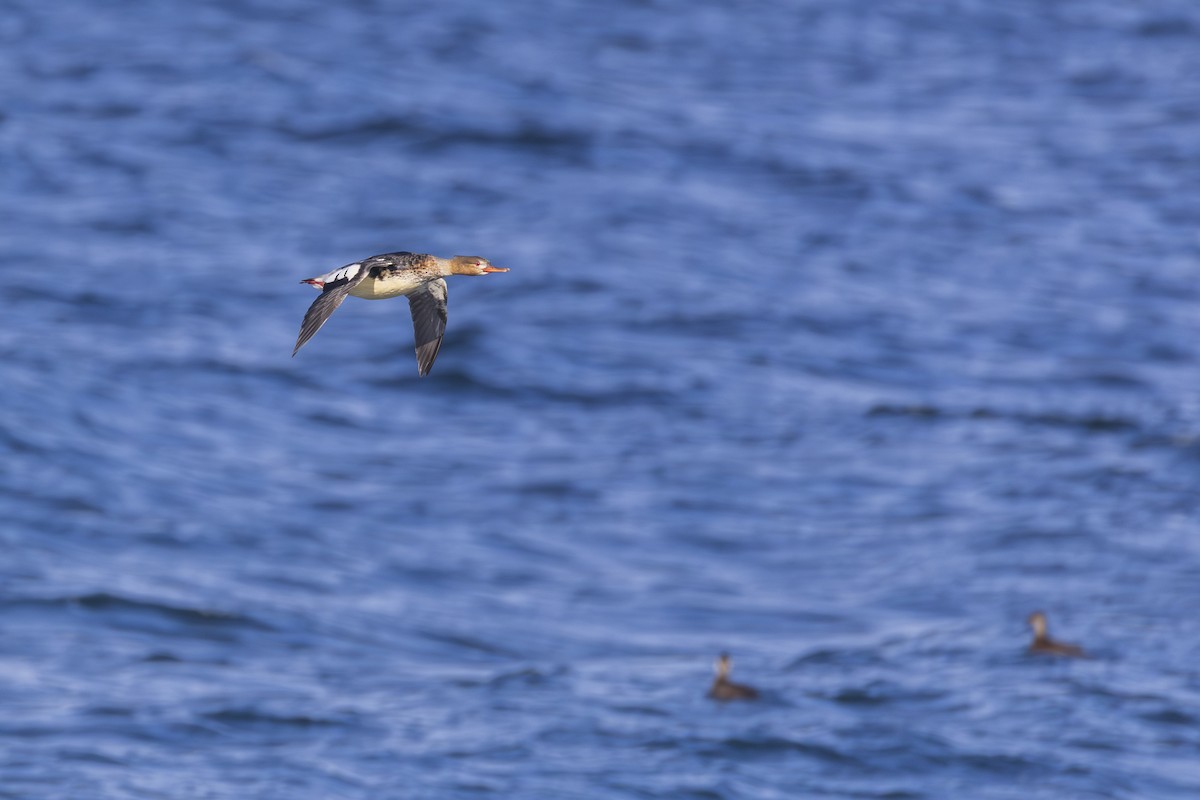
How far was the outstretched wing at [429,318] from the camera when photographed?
7.42m

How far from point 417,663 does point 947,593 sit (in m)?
5.56

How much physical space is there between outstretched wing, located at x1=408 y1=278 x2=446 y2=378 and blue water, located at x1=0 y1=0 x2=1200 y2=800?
30.8 feet

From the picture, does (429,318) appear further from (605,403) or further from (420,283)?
(605,403)

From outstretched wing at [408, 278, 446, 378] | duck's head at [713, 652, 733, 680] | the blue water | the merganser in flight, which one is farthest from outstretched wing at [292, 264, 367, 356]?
duck's head at [713, 652, 733, 680]

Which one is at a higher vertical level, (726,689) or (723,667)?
(723,667)

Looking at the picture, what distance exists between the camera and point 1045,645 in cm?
1856

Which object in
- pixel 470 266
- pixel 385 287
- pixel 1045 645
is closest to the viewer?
pixel 385 287

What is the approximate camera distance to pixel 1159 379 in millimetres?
26438

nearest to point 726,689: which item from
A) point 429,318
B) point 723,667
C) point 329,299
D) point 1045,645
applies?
point 723,667

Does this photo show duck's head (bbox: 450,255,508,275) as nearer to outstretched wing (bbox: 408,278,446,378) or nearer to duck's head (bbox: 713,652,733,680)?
outstretched wing (bbox: 408,278,446,378)

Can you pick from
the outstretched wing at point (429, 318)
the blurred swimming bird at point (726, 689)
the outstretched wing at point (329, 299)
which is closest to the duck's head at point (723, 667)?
the blurred swimming bird at point (726, 689)

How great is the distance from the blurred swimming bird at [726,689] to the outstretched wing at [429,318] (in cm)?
1071

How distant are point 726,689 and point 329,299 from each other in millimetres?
12146

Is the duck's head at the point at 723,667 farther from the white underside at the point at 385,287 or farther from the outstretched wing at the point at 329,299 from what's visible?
the outstretched wing at the point at 329,299
